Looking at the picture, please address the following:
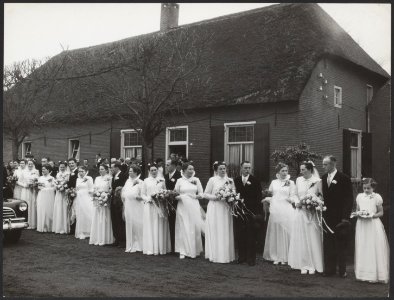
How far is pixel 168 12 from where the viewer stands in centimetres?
2394

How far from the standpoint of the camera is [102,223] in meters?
12.0

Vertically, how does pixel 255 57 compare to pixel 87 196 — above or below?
above

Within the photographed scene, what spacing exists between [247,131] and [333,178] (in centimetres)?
910

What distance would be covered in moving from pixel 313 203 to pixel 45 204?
8.89 meters

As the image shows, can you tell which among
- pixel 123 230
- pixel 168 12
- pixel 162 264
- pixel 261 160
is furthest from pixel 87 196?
pixel 168 12

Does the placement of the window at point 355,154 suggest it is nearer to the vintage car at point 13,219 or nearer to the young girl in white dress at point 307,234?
the young girl in white dress at point 307,234

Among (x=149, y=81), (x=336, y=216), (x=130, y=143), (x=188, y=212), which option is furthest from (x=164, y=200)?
(x=130, y=143)

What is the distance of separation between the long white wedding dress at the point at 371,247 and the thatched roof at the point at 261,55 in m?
8.05

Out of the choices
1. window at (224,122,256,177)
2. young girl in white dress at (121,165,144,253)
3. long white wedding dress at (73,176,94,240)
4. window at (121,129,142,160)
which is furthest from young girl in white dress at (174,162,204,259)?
window at (121,129,142,160)

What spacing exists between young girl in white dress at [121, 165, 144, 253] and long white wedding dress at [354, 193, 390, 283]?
5.02 metres

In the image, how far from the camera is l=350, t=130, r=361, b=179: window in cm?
1836

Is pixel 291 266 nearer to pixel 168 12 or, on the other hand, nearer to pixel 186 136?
→ pixel 186 136

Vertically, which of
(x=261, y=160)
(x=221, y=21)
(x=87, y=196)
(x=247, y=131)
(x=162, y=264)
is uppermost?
(x=221, y=21)

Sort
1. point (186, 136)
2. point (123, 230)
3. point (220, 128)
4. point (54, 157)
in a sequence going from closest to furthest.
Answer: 1. point (123, 230)
2. point (220, 128)
3. point (186, 136)
4. point (54, 157)
